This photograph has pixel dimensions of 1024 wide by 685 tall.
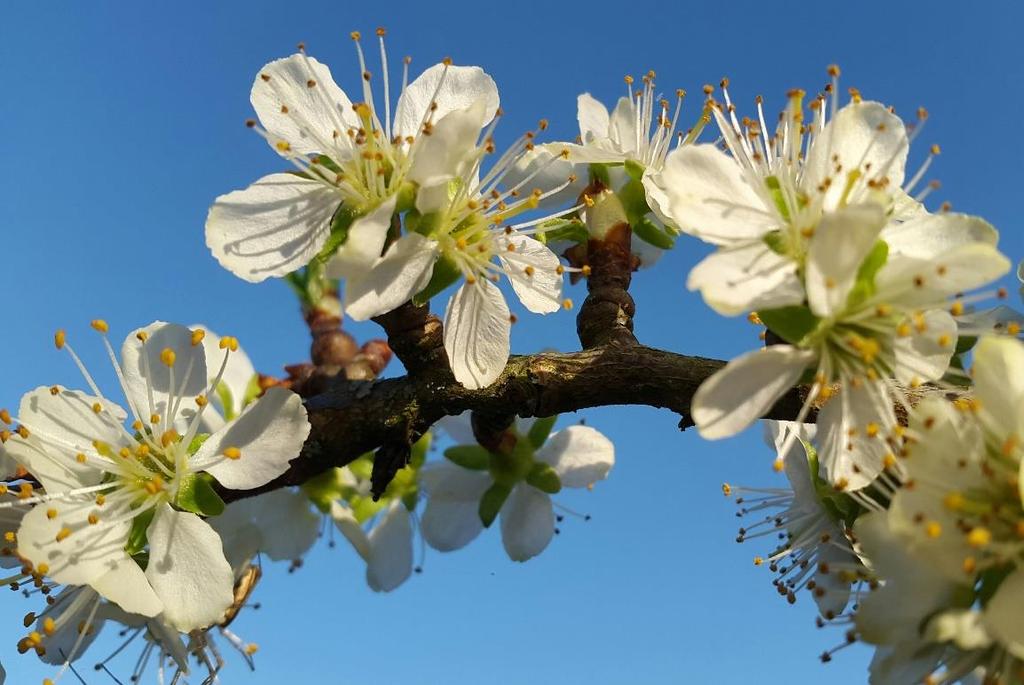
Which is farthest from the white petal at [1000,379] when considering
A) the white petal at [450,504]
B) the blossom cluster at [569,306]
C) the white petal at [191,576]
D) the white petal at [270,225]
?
the white petal at [450,504]

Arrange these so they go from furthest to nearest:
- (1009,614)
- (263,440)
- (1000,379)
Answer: (263,440) → (1000,379) → (1009,614)

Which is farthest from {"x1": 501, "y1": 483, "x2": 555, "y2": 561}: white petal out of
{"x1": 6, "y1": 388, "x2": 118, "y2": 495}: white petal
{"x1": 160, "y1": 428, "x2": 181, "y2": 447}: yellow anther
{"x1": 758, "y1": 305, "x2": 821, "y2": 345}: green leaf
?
{"x1": 758, "y1": 305, "x2": 821, "y2": 345}: green leaf

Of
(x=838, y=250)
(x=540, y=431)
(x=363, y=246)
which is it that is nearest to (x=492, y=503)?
(x=540, y=431)

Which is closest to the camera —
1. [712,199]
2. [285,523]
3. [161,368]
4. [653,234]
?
[712,199]

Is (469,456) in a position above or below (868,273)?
above

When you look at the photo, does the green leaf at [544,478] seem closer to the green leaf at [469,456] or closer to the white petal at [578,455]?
the white petal at [578,455]

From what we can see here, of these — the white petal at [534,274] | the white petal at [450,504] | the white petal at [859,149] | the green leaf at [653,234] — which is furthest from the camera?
the white petal at [450,504]

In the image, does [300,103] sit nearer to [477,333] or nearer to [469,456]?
[477,333]
